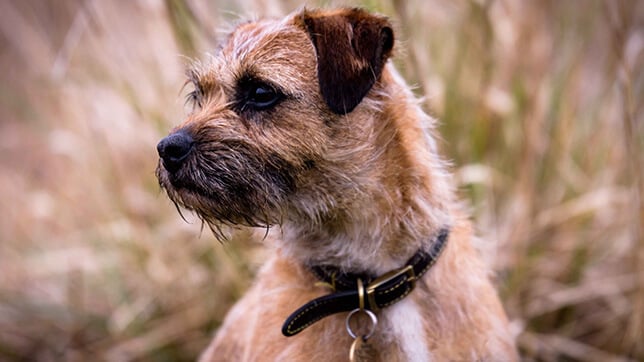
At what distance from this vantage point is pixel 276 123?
93.7 inches

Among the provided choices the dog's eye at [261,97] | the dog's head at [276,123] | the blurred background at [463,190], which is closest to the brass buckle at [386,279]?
the dog's head at [276,123]

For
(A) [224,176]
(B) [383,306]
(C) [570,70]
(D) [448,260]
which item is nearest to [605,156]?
(C) [570,70]

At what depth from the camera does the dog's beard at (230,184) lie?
2.33 metres

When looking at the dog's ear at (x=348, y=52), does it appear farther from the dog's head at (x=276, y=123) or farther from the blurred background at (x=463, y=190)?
the blurred background at (x=463, y=190)

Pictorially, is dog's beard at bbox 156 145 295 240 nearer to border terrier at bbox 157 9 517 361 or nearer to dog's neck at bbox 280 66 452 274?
border terrier at bbox 157 9 517 361

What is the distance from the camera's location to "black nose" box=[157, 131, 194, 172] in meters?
2.31

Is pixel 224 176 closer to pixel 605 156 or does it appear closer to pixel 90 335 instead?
pixel 90 335

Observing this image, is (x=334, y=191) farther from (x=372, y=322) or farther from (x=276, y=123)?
(x=372, y=322)

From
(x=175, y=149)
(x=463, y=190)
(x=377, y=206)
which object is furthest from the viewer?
(x=463, y=190)

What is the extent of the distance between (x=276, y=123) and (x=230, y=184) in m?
0.24

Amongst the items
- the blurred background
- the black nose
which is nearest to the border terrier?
the black nose

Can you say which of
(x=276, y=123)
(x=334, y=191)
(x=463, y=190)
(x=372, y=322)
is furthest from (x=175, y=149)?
(x=463, y=190)

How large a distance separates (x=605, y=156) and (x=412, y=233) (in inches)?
93.3

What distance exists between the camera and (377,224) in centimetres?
254
